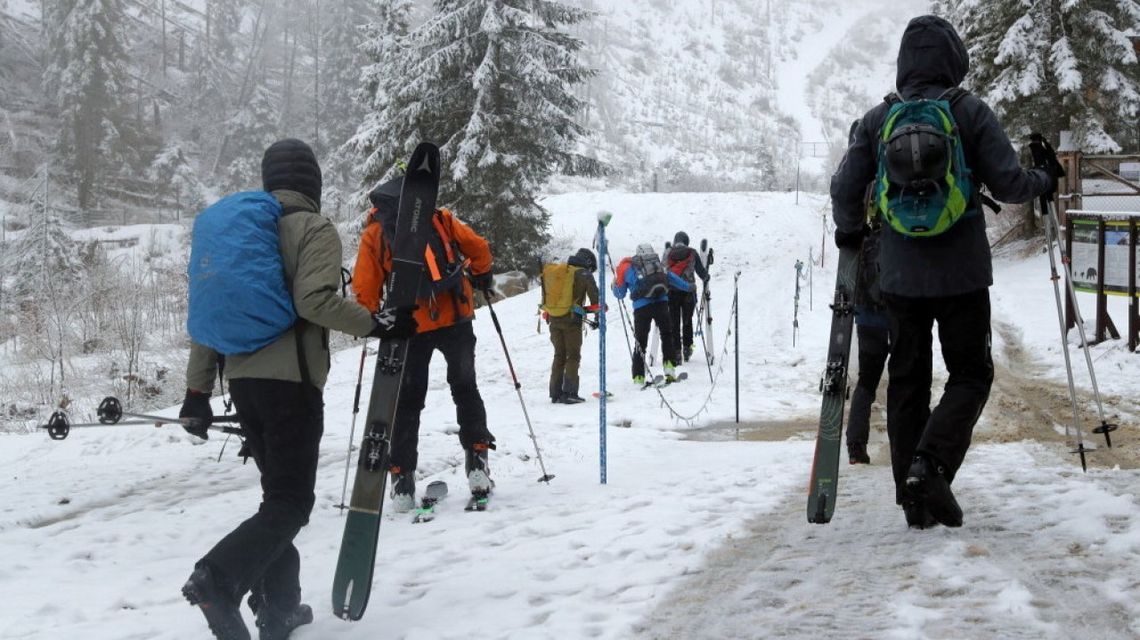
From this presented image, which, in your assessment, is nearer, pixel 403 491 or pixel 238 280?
pixel 238 280

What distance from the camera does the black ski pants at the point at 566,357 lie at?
431 inches

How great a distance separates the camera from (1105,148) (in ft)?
69.6

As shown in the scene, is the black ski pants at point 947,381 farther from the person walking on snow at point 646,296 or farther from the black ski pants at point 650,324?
the black ski pants at point 650,324

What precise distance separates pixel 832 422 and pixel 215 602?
2839 millimetres

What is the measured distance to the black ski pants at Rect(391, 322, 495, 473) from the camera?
211 inches

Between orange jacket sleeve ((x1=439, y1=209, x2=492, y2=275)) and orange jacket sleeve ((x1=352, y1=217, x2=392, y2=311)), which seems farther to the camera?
orange jacket sleeve ((x1=439, y1=209, x2=492, y2=275))

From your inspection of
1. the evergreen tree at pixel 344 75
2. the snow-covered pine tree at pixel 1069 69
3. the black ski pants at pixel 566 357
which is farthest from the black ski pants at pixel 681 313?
the evergreen tree at pixel 344 75

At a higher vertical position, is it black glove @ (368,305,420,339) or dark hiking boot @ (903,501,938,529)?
black glove @ (368,305,420,339)

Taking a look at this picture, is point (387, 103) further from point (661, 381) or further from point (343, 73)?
point (343, 73)

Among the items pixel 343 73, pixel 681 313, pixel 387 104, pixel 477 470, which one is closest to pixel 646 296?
pixel 681 313

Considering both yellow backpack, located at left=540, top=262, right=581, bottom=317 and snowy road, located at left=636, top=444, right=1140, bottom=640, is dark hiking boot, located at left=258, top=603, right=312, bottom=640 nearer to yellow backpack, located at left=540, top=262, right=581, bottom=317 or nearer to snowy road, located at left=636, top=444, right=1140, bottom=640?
snowy road, located at left=636, top=444, right=1140, bottom=640

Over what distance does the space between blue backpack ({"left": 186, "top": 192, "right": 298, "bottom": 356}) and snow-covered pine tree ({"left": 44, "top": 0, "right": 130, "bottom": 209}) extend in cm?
5445

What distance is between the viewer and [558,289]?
1088 centimetres

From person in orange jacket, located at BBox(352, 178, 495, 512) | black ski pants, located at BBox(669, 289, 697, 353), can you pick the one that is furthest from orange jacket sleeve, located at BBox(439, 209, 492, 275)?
black ski pants, located at BBox(669, 289, 697, 353)
